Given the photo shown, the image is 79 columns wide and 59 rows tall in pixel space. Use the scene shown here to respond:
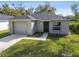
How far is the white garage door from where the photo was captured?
22.5 metres

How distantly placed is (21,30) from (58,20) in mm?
6010

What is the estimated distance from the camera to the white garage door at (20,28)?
73.7ft

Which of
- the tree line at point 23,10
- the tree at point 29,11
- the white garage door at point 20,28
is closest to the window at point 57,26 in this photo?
the white garage door at point 20,28

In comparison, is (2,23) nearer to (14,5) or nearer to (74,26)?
Answer: (74,26)

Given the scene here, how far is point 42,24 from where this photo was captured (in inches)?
1005

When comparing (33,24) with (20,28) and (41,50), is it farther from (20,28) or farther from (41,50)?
(41,50)

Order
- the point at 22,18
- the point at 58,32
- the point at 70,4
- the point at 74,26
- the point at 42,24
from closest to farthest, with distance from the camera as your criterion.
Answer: the point at 22,18 < the point at 58,32 < the point at 42,24 < the point at 74,26 < the point at 70,4

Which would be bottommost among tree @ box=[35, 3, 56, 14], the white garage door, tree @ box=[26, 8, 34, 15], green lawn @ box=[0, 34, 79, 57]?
green lawn @ box=[0, 34, 79, 57]

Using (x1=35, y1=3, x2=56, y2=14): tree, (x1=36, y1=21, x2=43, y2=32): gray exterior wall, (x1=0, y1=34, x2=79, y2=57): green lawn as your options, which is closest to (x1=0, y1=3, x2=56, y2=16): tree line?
(x1=35, y1=3, x2=56, y2=14): tree

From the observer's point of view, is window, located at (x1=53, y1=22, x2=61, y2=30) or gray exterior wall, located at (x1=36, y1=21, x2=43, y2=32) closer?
window, located at (x1=53, y1=22, x2=61, y2=30)

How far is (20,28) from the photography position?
22969 mm

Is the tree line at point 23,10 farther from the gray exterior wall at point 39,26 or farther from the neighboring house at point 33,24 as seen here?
the neighboring house at point 33,24

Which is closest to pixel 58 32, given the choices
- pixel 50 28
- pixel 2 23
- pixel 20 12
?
pixel 50 28

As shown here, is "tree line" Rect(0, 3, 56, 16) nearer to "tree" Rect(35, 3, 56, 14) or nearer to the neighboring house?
"tree" Rect(35, 3, 56, 14)
